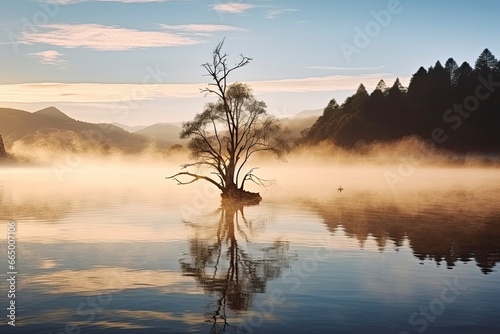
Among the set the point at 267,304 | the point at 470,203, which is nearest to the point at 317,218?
the point at 470,203

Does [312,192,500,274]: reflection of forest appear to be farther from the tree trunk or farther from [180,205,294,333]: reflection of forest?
the tree trunk

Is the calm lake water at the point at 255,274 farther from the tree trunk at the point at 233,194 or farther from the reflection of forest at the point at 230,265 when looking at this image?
the tree trunk at the point at 233,194

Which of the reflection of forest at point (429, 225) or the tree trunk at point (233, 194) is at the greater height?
the tree trunk at point (233, 194)

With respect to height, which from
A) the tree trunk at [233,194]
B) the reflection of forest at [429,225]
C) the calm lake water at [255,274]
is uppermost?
the tree trunk at [233,194]

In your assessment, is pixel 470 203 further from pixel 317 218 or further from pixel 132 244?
pixel 132 244

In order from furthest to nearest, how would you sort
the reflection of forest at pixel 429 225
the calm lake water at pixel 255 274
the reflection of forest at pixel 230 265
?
the reflection of forest at pixel 429 225 < the reflection of forest at pixel 230 265 < the calm lake water at pixel 255 274

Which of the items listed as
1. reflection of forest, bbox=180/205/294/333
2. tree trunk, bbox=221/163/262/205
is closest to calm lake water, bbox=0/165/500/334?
reflection of forest, bbox=180/205/294/333

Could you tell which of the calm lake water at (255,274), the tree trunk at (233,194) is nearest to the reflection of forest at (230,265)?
the calm lake water at (255,274)

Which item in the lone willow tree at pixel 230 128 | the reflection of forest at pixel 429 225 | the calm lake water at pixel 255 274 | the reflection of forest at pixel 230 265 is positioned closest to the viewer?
the calm lake water at pixel 255 274

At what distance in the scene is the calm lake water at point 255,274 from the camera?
74.8 ft

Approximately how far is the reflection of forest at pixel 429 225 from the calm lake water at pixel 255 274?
183mm

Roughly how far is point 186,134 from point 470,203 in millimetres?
38284

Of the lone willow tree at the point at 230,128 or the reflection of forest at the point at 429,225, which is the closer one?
the reflection of forest at the point at 429,225

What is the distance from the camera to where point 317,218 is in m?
60.8
